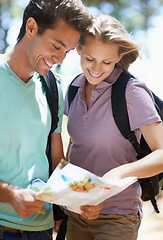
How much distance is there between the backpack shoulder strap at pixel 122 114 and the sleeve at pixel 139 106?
26mm

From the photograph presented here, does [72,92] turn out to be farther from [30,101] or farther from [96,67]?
[30,101]

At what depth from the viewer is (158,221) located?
16.2ft

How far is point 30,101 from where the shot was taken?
5.74 feet

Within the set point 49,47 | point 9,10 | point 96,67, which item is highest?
point 49,47

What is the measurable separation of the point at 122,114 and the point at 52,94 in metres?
0.38

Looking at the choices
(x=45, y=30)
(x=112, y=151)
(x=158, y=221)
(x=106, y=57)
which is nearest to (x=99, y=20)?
(x=106, y=57)

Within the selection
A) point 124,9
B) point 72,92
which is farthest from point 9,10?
point 72,92

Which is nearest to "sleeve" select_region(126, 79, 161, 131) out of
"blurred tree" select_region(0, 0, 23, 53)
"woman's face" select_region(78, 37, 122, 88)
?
"woman's face" select_region(78, 37, 122, 88)

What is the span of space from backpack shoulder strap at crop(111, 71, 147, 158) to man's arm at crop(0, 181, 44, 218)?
0.62 m

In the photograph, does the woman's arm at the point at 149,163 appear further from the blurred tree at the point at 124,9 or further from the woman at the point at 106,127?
the blurred tree at the point at 124,9

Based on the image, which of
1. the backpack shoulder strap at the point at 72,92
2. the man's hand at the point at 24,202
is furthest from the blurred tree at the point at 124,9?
the man's hand at the point at 24,202

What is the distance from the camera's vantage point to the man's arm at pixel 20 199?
1451 mm

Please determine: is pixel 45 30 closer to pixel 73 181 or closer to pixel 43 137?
pixel 43 137

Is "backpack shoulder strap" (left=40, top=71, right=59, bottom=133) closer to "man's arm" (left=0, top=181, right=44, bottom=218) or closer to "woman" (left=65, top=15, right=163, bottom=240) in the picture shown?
"woman" (left=65, top=15, right=163, bottom=240)
